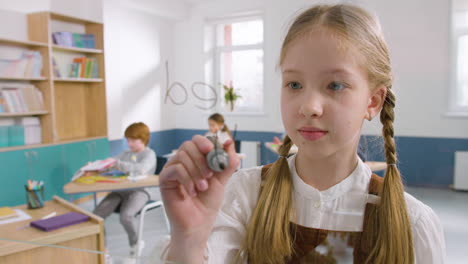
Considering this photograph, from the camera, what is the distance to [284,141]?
0.37 meters

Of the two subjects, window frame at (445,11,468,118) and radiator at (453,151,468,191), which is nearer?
window frame at (445,11,468,118)

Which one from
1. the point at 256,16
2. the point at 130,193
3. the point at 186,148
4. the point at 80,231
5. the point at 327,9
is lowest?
the point at 130,193

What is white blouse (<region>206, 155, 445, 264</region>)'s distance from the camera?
0.32m

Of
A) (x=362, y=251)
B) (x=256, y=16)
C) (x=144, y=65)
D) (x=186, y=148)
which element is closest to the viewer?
(x=186, y=148)

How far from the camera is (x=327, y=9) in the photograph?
313mm

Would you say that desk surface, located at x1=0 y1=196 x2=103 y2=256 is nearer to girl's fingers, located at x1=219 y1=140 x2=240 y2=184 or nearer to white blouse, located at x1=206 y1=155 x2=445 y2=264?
white blouse, located at x1=206 y1=155 x2=445 y2=264

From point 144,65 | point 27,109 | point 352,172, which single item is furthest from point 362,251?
point 27,109

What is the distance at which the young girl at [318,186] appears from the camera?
0.82 feet

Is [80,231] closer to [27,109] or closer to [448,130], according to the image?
[448,130]

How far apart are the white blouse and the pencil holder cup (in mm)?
881

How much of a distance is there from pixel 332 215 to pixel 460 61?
46 centimetres

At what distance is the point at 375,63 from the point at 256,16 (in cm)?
77

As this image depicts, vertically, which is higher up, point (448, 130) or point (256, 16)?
point (256, 16)

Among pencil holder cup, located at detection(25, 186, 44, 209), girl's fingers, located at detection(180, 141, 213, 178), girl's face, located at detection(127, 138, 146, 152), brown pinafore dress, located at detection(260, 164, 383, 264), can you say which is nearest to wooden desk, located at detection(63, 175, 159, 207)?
girl's face, located at detection(127, 138, 146, 152)
